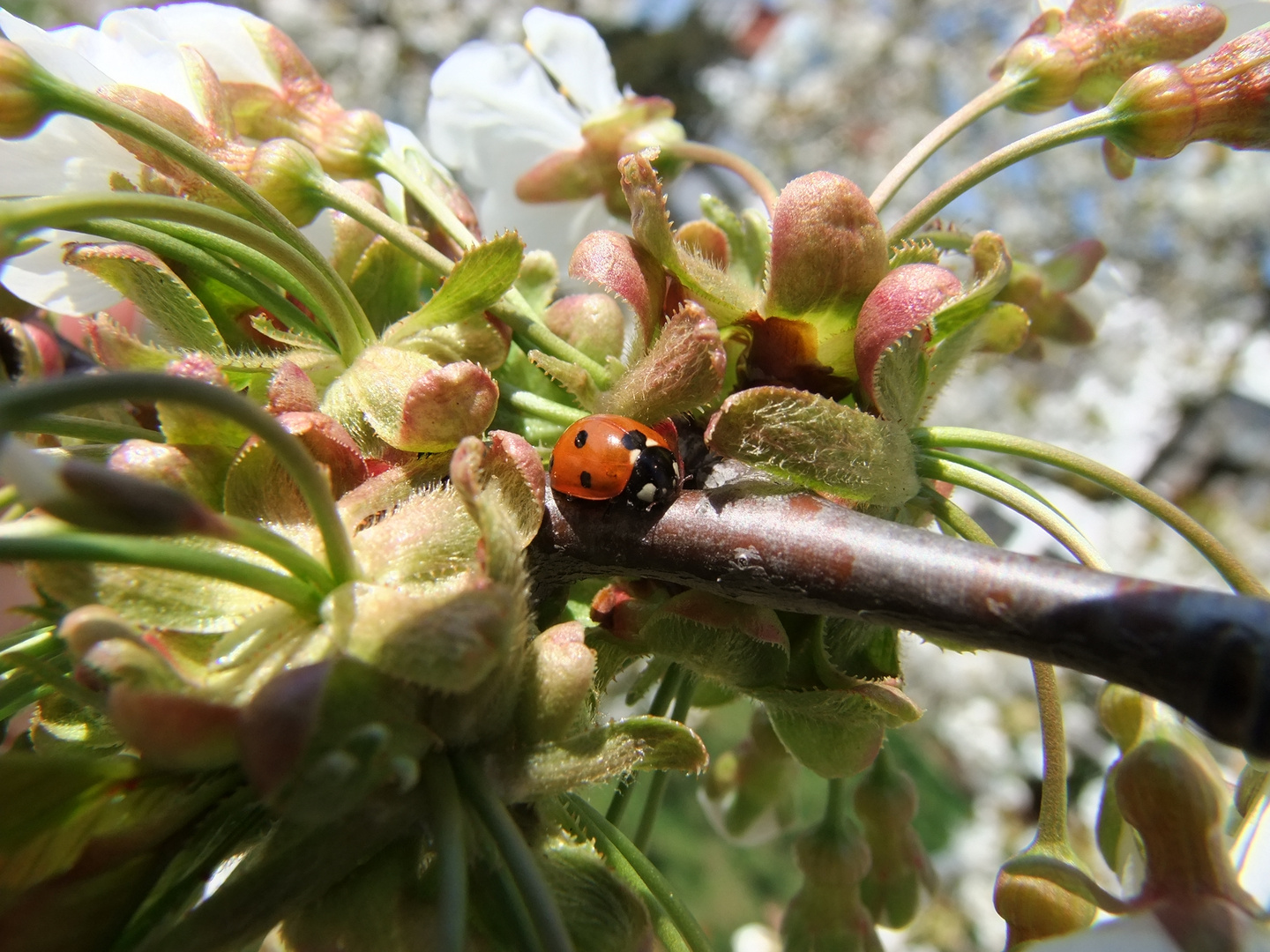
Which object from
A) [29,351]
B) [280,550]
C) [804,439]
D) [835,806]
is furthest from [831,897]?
[29,351]

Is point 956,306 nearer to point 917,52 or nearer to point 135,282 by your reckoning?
point 135,282

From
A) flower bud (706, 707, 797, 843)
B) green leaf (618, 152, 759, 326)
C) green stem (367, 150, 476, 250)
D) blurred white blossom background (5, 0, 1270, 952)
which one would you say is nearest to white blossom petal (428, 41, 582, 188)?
green stem (367, 150, 476, 250)

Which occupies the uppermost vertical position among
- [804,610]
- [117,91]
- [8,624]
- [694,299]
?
[117,91]

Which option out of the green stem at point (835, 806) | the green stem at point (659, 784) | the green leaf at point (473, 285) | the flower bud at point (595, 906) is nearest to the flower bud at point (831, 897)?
the green stem at point (835, 806)

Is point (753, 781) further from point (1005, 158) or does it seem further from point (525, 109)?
point (525, 109)

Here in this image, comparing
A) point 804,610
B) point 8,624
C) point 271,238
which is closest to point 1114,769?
point 804,610
